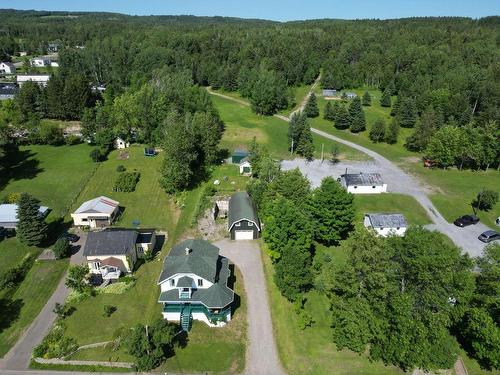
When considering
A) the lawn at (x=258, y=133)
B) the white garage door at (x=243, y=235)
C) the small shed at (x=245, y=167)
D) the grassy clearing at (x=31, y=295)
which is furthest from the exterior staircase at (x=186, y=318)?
the lawn at (x=258, y=133)

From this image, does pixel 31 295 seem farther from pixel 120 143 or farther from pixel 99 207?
pixel 120 143

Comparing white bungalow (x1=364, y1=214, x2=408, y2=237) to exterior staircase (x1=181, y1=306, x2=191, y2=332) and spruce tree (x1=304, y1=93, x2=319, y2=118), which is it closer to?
exterior staircase (x1=181, y1=306, x2=191, y2=332)

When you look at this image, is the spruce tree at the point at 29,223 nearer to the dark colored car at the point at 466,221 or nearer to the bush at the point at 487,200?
the dark colored car at the point at 466,221

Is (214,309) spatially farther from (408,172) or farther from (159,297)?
(408,172)

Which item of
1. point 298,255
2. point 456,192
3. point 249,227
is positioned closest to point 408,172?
point 456,192

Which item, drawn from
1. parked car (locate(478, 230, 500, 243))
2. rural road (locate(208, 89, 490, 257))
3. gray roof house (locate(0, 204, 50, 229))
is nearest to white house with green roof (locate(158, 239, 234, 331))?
gray roof house (locate(0, 204, 50, 229))

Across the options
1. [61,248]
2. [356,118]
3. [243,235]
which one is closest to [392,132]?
[356,118]

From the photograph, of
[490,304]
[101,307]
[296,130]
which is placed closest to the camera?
[490,304]
